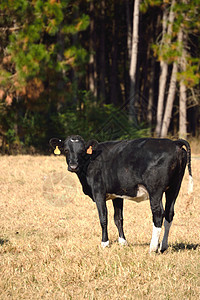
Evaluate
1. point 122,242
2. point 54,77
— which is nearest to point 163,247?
point 122,242

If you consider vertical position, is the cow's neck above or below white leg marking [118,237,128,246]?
above

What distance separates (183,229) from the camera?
26.1 ft

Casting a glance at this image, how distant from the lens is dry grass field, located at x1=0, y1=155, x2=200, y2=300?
485 cm

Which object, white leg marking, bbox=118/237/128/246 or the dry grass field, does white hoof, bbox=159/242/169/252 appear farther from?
white leg marking, bbox=118/237/128/246

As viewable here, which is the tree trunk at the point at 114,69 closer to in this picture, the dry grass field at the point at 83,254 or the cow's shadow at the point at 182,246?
the dry grass field at the point at 83,254

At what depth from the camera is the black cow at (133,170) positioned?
602 cm

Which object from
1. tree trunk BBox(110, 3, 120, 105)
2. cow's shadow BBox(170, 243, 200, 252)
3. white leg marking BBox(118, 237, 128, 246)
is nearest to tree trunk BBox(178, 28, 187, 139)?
tree trunk BBox(110, 3, 120, 105)

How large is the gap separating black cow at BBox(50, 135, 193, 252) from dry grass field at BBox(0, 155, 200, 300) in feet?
1.53

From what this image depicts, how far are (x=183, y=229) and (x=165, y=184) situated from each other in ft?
7.30

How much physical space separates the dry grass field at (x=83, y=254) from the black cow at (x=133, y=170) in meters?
0.47

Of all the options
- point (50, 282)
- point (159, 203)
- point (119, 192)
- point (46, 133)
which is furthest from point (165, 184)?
point (46, 133)

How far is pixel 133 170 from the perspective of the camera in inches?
245

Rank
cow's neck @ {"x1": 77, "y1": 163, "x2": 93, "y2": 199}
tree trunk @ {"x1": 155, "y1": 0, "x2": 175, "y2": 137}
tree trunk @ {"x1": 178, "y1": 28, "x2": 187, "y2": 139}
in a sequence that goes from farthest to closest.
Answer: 1. tree trunk @ {"x1": 178, "y1": 28, "x2": 187, "y2": 139}
2. tree trunk @ {"x1": 155, "y1": 0, "x2": 175, "y2": 137}
3. cow's neck @ {"x1": 77, "y1": 163, "x2": 93, "y2": 199}

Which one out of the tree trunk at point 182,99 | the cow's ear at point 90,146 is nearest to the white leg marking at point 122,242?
the cow's ear at point 90,146
